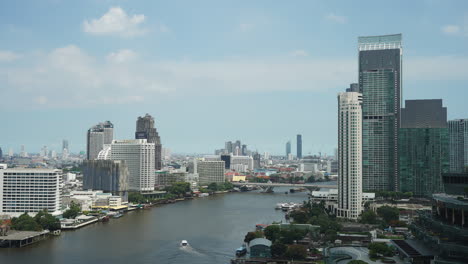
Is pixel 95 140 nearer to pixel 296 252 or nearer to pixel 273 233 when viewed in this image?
pixel 273 233

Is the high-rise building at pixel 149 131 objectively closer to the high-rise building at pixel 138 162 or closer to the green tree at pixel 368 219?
the high-rise building at pixel 138 162

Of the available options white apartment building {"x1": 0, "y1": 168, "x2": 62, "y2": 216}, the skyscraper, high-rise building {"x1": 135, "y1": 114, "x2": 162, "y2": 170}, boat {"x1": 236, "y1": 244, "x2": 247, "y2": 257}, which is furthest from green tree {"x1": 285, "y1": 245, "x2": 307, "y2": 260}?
the skyscraper

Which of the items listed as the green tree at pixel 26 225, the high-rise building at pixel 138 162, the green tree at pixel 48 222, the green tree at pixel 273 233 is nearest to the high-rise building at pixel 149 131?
the high-rise building at pixel 138 162

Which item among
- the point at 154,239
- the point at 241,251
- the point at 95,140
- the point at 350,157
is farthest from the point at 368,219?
the point at 95,140

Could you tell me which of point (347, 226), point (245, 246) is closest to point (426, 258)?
point (245, 246)

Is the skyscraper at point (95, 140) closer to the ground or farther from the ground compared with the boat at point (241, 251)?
farther from the ground

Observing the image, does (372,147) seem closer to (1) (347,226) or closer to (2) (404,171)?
(2) (404,171)

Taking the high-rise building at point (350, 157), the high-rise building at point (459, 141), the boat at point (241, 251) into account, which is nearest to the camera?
the boat at point (241, 251)
